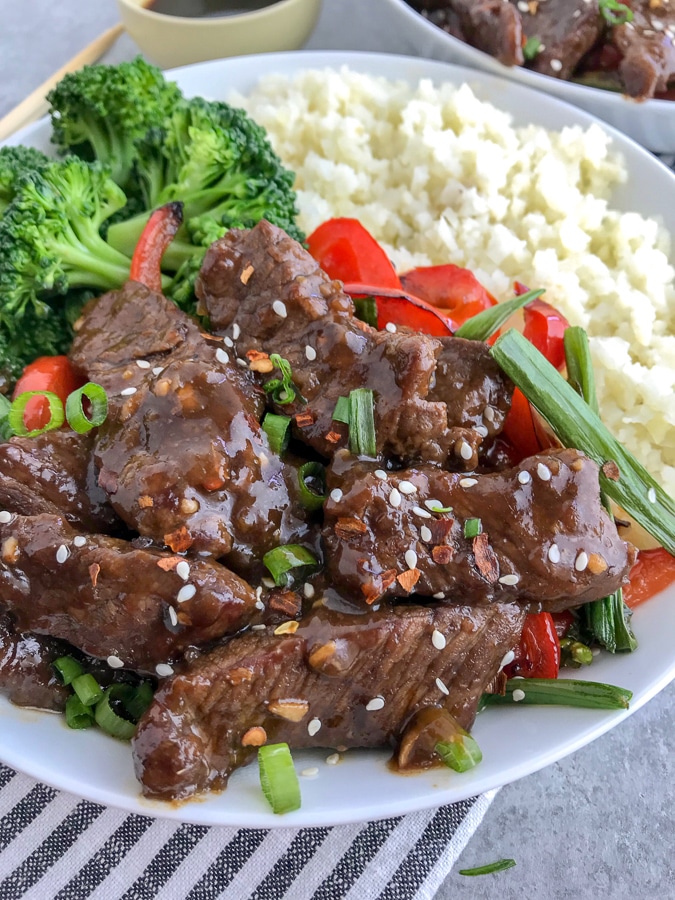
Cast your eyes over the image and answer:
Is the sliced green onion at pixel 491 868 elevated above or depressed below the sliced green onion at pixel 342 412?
below

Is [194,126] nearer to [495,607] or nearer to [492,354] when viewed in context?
[492,354]

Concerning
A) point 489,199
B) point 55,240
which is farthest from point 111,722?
point 489,199

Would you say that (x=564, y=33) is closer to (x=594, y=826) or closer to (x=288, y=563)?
(x=288, y=563)

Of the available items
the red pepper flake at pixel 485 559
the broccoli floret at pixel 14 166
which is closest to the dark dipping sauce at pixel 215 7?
the broccoli floret at pixel 14 166

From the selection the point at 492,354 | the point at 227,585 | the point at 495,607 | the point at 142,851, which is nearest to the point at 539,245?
the point at 492,354

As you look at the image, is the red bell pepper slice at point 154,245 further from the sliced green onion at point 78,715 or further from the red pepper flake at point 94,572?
the sliced green onion at point 78,715

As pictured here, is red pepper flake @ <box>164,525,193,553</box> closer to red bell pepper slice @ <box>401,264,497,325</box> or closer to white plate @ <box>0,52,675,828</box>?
white plate @ <box>0,52,675,828</box>

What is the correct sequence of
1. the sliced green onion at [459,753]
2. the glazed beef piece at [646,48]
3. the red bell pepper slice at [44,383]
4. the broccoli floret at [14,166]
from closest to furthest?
the sliced green onion at [459,753] → the red bell pepper slice at [44,383] → the broccoli floret at [14,166] → the glazed beef piece at [646,48]

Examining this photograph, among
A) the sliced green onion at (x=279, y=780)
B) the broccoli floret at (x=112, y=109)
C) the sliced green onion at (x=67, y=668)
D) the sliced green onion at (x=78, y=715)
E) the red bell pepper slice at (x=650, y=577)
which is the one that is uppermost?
the broccoli floret at (x=112, y=109)
